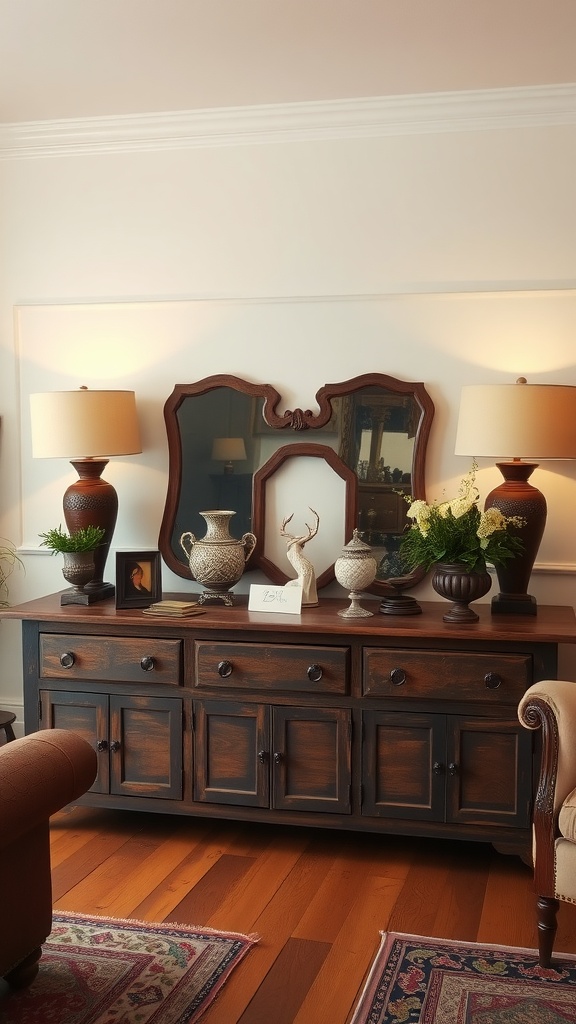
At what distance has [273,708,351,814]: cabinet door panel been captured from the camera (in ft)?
10.8

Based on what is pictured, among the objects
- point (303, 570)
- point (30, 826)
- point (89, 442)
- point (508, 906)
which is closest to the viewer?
point (30, 826)

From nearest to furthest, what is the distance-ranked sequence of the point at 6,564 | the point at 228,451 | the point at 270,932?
the point at 270,932 → the point at 228,451 → the point at 6,564

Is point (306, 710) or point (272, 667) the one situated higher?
point (272, 667)

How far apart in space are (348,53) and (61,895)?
2900 mm

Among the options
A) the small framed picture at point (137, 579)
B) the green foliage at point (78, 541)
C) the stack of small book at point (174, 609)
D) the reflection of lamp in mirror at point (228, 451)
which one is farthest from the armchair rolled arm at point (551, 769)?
the green foliage at point (78, 541)

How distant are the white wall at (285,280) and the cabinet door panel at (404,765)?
0.75m

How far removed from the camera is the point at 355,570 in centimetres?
344

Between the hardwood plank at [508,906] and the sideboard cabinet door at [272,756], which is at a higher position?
the sideboard cabinet door at [272,756]

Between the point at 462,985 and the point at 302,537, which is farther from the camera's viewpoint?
the point at 302,537

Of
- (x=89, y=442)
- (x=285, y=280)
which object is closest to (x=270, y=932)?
(x=89, y=442)

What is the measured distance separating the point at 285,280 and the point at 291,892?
2.25 meters

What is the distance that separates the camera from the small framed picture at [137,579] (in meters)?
3.56

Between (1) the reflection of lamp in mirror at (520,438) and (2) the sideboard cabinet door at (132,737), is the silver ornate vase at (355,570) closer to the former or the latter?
(1) the reflection of lamp in mirror at (520,438)

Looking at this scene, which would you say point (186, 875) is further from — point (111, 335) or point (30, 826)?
point (111, 335)
